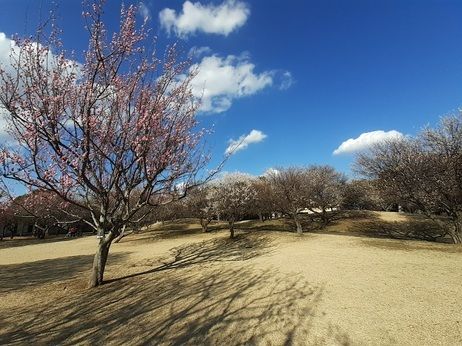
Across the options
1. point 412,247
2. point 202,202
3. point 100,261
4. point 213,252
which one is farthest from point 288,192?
point 100,261

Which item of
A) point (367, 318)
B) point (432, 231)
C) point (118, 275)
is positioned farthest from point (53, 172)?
point (432, 231)

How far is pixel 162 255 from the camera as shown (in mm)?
19141

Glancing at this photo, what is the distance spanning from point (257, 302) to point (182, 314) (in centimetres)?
191

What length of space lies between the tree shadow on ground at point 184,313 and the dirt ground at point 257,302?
3cm

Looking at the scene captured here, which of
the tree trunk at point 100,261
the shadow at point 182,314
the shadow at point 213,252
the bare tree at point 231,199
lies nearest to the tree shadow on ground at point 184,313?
the shadow at point 182,314

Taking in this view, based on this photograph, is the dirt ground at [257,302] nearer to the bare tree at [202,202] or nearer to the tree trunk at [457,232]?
the tree trunk at [457,232]

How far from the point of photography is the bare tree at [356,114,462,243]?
17516mm

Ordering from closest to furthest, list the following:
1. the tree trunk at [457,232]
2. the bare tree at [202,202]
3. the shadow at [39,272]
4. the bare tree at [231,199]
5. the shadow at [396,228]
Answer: the shadow at [39,272], the tree trunk at [457,232], the bare tree at [231,199], the bare tree at [202,202], the shadow at [396,228]

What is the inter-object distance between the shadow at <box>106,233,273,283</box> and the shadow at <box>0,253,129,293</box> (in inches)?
121

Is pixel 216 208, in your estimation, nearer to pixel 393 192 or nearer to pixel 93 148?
pixel 393 192

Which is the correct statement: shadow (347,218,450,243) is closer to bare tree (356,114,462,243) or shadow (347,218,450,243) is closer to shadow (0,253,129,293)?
bare tree (356,114,462,243)

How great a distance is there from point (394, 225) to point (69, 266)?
89.7ft

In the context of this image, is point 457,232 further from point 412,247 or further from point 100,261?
point 100,261

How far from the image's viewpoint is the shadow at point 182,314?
7070 millimetres
